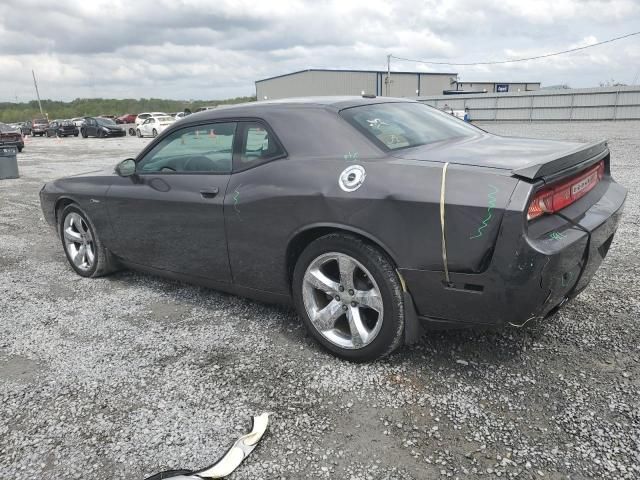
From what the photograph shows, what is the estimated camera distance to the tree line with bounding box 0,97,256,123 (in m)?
86.1

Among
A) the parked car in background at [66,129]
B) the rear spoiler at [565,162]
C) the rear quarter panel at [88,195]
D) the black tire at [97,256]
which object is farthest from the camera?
the parked car in background at [66,129]

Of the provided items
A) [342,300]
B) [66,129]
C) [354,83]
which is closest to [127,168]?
[342,300]

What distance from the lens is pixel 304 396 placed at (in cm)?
272

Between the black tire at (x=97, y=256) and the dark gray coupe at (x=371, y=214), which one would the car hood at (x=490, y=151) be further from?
the black tire at (x=97, y=256)

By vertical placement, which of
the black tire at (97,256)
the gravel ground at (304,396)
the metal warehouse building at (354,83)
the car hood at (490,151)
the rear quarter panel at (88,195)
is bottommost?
the gravel ground at (304,396)

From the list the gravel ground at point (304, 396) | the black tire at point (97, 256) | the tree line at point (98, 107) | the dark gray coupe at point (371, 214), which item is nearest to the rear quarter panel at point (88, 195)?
the black tire at point (97, 256)

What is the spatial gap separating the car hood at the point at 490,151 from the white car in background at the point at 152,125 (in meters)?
29.5

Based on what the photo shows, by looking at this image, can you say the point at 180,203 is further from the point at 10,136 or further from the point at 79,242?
the point at 10,136

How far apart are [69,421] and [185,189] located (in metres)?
1.68

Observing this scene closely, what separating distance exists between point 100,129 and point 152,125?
5.12m

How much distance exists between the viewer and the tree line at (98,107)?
282 ft

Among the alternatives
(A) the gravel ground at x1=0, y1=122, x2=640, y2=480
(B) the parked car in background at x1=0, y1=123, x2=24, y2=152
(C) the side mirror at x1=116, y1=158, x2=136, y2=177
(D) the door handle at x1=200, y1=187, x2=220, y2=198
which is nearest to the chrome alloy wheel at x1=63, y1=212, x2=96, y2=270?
(A) the gravel ground at x1=0, y1=122, x2=640, y2=480

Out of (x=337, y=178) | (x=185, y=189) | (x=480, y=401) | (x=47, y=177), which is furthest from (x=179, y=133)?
(x=47, y=177)

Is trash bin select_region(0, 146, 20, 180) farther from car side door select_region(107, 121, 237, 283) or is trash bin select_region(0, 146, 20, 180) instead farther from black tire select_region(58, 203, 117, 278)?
car side door select_region(107, 121, 237, 283)
